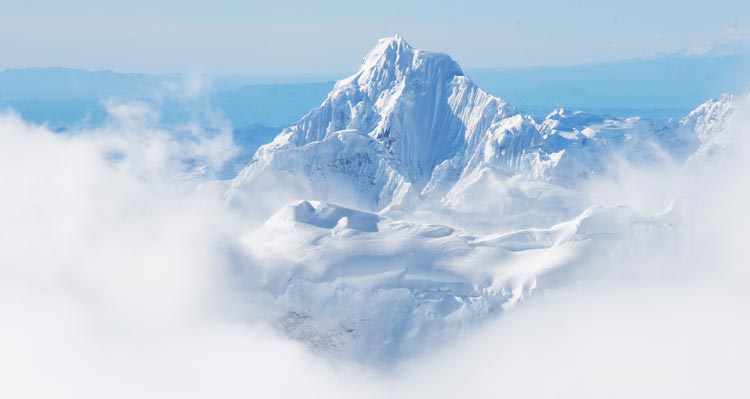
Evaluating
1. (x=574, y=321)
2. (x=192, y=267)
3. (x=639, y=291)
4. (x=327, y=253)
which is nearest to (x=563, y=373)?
(x=574, y=321)

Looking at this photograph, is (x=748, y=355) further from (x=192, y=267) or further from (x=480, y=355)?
(x=192, y=267)

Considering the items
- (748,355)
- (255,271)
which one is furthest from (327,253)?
(748,355)

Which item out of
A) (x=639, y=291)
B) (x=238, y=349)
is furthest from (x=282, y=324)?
(x=639, y=291)

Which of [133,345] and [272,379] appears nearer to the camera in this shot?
[272,379]

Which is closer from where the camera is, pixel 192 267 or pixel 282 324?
pixel 282 324

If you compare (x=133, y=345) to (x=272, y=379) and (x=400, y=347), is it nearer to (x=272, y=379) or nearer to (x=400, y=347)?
(x=272, y=379)

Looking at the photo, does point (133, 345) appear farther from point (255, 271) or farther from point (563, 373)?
point (563, 373)

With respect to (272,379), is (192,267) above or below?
above

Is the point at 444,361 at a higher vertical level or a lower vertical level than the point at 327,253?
lower
